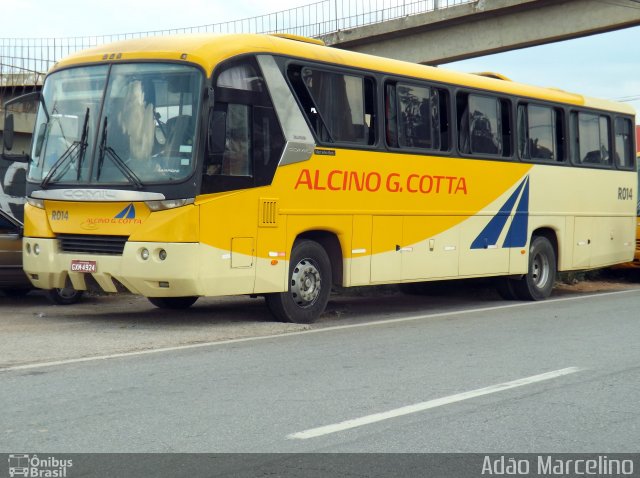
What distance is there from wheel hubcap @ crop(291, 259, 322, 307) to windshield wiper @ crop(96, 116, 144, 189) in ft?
7.73

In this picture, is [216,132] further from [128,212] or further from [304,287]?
[304,287]

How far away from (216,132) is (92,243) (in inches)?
76.3

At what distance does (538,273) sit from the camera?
18.2 m

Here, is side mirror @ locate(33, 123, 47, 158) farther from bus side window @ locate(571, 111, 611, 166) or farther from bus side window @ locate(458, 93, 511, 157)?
bus side window @ locate(571, 111, 611, 166)

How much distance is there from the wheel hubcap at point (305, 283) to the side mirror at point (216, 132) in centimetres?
198

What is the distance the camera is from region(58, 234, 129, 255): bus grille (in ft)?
39.6

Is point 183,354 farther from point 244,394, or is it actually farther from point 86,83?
point 86,83

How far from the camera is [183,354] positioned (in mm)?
10156

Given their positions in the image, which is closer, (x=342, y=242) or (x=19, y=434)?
(x=19, y=434)

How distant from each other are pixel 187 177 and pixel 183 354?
7.84 feet

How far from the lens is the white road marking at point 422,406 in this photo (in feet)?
22.5
